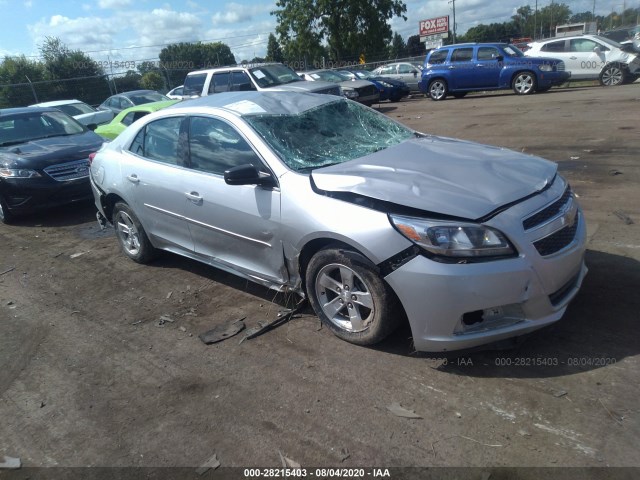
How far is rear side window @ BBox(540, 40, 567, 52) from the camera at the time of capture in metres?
18.5

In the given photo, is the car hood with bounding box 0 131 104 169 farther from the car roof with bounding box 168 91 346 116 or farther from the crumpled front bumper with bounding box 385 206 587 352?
the crumpled front bumper with bounding box 385 206 587 352

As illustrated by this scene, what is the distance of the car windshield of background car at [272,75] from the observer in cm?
1252

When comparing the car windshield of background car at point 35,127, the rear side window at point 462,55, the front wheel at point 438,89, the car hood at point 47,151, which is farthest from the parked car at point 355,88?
the car hood at point 47,151

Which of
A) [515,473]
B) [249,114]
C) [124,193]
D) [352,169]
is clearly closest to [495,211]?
[352,169]

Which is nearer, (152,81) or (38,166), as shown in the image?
(38,166)

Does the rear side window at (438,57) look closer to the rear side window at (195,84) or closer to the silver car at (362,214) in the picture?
the rear side window at (195,84)

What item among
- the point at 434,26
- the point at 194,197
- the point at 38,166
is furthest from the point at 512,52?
the point at 434,26

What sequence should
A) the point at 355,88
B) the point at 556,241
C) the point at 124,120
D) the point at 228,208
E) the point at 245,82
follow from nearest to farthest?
the point at 556,241
the point at 228,208
the point at 124,120
the point at 245,82
the point at 355,88

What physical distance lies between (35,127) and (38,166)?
1.53 metres

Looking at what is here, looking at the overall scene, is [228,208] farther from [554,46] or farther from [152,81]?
[152,81]

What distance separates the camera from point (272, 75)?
1295 cm

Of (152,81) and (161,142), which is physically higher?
(152,81)

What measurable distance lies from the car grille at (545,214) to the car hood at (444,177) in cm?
15

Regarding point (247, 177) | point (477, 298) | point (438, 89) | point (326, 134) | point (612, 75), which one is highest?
point (326, 134)
